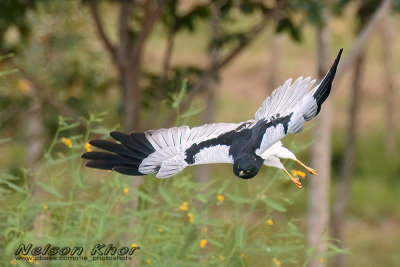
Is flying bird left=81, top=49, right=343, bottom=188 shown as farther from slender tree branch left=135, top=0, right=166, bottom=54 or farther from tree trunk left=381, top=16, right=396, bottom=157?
tree trunk left=381, top=16, right=396, bottom=157

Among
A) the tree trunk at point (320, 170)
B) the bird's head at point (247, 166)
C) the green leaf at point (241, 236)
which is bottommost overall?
the green leaf at point (241, 236)

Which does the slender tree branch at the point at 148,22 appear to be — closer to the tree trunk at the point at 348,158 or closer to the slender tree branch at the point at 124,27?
the slender tree branch at the point at 124,27

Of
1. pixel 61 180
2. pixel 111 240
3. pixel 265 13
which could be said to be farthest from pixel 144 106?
pixel 111 240

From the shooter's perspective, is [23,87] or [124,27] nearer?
[124,27]

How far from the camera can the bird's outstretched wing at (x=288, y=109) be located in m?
3.15

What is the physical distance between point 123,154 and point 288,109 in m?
0.92

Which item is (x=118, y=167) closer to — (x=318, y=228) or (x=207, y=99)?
(x=318, y=228)

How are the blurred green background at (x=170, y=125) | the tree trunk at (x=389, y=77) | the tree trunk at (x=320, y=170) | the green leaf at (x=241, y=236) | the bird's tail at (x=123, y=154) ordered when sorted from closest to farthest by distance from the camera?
1. the bird's tail at (x=123, y=154)
2. the green leaf at (x=241, y=236)
3. the blurred green background at (x=170, y=125)
4. the tree trunk at (x=320, y=170)
5. the tree trunk at (x=389, y=77)

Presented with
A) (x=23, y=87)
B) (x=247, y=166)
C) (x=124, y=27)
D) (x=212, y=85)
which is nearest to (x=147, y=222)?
(x=247, y=166)

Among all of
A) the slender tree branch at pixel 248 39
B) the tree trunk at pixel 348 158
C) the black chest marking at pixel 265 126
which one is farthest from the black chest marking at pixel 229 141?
the tree trunk at pixel 348 158

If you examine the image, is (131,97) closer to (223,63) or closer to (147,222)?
(223,63)

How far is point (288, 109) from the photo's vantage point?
331 centimetres

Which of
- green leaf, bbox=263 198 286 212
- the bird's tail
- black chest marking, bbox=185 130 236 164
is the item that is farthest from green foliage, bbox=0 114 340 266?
black chest marking, bbox=185 130 236 164

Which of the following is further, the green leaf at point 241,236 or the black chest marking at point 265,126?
the green leaf at point 241,236
